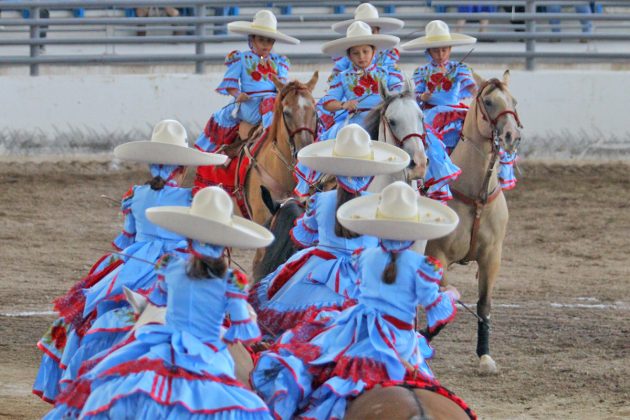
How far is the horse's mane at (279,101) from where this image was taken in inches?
429

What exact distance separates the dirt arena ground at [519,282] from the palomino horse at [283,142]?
1956 millimetres

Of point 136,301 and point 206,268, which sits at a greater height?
point 206,268

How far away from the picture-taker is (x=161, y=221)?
19.9ft

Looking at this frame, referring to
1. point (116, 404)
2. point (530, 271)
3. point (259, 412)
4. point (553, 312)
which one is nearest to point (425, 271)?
point (259, 412)

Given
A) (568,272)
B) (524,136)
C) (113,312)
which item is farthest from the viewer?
(524,136)

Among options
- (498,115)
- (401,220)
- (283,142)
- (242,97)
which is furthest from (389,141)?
(242,97)

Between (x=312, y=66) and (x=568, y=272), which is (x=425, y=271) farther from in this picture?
(x=312, y=66)

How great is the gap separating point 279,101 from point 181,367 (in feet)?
17.7

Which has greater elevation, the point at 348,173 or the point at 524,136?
the point at 348,173

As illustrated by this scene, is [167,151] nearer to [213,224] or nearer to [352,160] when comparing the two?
Result: [352,160]

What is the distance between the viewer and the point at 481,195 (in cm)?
1038

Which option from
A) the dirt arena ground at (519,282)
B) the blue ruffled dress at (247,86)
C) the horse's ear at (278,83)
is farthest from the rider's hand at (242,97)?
the dirt arena ground at (519,282)

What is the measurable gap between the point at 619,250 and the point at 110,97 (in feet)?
22.7

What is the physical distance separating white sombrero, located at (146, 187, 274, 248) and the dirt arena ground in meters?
3.07
